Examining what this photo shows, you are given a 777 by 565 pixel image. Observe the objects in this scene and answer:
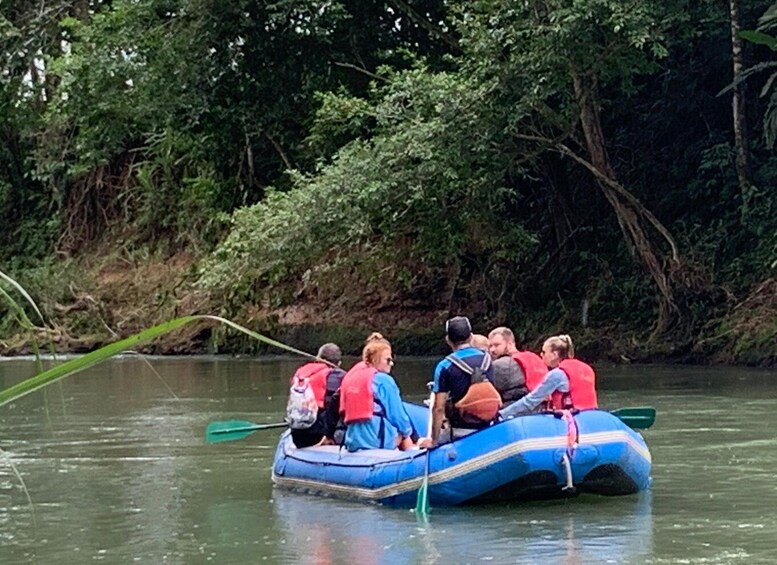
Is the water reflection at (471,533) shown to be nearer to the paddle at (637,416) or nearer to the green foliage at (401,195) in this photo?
the paddle at (637,416)

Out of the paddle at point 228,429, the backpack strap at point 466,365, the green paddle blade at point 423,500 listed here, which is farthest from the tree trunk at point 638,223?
the green paddle blade at point 423,500

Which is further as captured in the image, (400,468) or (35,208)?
(35,208)

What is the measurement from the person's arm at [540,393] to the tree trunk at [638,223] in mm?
11882

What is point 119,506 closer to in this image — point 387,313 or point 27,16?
point 387,313

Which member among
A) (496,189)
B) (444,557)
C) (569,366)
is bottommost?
(444,557)

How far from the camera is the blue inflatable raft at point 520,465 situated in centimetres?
846

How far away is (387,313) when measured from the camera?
25.9 metres

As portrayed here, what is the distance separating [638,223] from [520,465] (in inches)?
524

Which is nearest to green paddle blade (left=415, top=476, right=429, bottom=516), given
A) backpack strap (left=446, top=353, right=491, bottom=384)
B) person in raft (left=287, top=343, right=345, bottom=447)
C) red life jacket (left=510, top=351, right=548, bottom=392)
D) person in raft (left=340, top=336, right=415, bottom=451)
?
backpack strap (left=446, top=353, right=491, bottom=384)

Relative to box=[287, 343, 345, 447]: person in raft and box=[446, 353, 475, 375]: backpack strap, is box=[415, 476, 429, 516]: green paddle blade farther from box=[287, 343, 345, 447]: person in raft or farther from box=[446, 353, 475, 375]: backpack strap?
box=[287, 343, 345, 447]: person in raft

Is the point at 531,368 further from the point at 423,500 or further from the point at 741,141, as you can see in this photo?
the point at 741,141

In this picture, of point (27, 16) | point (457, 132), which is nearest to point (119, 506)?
point (457, 132)

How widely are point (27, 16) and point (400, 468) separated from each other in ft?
67.7

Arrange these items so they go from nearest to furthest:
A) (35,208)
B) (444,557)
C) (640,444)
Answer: (444,557)
(640,444)
(35,208)
